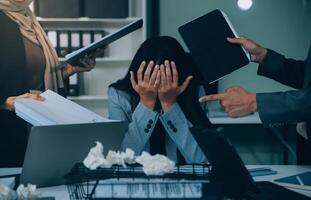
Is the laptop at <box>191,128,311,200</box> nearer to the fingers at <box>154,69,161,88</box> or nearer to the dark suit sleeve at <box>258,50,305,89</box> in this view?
the fingers at <box>154,69,161,88</box>

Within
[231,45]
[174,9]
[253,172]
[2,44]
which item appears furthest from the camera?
[174,9]

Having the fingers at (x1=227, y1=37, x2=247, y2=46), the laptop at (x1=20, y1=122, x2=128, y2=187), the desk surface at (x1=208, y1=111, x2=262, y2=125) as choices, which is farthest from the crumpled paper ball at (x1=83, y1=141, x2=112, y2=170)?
the desk surface at (x1=208, y1=111, x2=262, y2=125)

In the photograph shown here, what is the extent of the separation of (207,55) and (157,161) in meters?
0.73

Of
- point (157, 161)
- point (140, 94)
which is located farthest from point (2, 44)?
point (157, 161)

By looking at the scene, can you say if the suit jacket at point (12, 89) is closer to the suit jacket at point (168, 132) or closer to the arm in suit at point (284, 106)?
the suit jacket at point (168, 132)

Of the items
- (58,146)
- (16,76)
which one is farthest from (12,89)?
(58,146)

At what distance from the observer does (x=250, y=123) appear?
10.7 ft

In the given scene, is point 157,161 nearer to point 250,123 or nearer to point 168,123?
point 168,123

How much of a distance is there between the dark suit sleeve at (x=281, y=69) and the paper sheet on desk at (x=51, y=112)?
854 millimetres

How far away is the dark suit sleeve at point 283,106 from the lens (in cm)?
144

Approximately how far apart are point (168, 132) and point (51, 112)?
0.49m

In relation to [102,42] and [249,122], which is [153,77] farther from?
[249,122]

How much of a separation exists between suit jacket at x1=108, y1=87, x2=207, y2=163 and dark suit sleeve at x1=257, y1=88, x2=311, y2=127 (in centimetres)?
26

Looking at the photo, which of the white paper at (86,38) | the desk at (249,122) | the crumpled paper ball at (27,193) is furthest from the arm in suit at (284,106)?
the white paper at (86,38)
